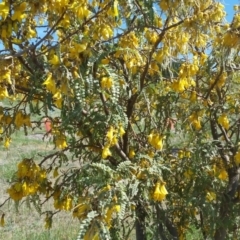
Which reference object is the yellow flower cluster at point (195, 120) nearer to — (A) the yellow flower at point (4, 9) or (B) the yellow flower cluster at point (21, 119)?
(B) the yellow flower cluster at point (21, 119)

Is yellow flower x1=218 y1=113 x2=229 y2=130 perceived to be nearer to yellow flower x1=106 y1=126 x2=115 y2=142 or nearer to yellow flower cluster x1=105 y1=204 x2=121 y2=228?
yellow flower x1=106 y1=126 x2=115 y2=142

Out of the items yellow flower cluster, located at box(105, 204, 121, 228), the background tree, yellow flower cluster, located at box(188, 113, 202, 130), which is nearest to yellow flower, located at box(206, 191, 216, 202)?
the background tree

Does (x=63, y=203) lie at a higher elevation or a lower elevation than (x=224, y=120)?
lower

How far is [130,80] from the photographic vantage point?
206cm

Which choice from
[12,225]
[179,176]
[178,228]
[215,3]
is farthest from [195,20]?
[12,225]

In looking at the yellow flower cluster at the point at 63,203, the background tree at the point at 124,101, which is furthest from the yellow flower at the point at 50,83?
the yellow flower cluster at the point at 63,203

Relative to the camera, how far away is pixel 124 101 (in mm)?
2166

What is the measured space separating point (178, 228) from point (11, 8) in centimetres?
145

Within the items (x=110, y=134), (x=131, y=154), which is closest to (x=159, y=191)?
(x=110, y=134)

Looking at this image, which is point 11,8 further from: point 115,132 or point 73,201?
point 73,201

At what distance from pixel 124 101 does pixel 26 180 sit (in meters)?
0.57

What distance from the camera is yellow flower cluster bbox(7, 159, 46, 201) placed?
179 cm

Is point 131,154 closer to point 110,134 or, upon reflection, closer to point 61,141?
point 61,141

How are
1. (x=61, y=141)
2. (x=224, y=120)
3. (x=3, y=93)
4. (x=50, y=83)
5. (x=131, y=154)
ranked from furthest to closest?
(x=224, y=120), (x=131, y=154), (x=61, y=141), (x=3, y=93), (x=50, y=83)
